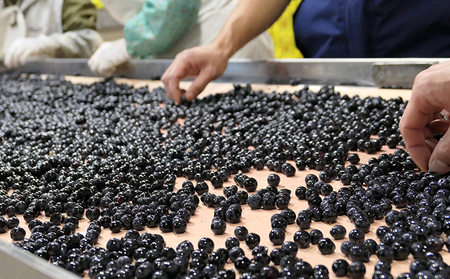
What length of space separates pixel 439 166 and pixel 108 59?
2391 mm

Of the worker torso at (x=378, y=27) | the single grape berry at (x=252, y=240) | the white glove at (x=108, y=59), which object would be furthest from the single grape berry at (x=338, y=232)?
the white glove at (x=108, y=59)

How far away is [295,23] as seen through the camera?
2.26 metres

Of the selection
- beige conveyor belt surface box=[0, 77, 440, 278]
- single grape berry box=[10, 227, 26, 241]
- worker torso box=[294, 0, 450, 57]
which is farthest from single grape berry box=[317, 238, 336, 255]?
worker torso box=[294, 0, 450, 57]

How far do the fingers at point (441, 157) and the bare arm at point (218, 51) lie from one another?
1.29 meters

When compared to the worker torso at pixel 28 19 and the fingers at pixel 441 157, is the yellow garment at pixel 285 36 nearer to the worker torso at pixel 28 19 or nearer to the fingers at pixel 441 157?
the worker torso at pixel 28 19

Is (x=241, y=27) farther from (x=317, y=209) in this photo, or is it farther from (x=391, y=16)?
(x=317, y=209)

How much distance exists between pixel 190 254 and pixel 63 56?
396 cm

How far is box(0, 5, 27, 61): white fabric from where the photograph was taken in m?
4.39

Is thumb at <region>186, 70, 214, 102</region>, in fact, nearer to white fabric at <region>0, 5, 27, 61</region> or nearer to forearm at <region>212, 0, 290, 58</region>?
forearm at <region>212, 0, 290, 58</region>

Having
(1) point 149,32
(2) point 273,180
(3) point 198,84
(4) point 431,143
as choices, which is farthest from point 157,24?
(4) point 431,143

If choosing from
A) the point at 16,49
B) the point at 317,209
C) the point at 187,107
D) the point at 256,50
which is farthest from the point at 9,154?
the point at 16,49

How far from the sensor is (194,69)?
2154 mm

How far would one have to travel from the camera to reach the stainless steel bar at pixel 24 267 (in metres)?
0.60

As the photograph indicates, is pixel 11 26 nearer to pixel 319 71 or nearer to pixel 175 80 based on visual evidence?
pixel 175 80
